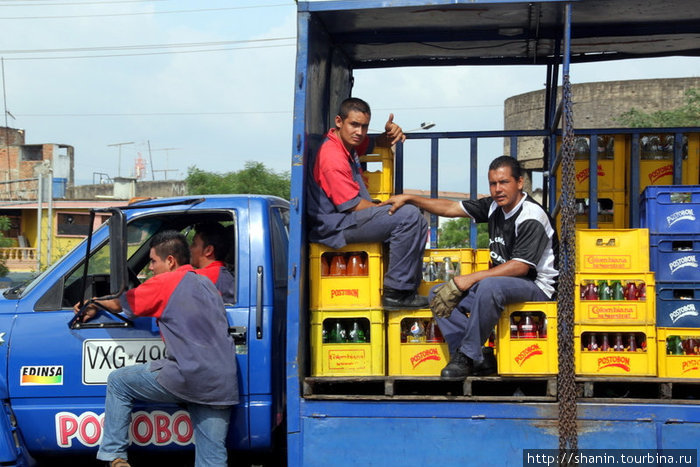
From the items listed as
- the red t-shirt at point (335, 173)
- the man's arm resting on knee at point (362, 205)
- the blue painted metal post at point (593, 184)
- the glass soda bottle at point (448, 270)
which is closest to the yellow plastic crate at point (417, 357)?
the glass soda bottle at point (448, 270)

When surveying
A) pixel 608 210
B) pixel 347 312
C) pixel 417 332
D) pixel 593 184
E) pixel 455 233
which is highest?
pixel 455 233

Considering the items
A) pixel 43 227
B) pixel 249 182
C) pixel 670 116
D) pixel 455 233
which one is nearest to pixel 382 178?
pixel 670 116

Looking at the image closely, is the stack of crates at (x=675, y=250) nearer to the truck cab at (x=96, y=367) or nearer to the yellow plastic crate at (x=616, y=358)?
the yellow plastic crate at (x=616, y=358)

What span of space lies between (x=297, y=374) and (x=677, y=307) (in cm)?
242

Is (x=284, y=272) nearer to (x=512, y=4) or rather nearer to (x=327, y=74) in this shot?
(x=327, y=74)

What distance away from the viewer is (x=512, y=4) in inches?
176

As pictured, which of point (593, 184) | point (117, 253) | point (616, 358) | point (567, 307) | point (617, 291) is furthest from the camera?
point (593, 184)

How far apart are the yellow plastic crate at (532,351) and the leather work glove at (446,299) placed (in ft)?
1.05

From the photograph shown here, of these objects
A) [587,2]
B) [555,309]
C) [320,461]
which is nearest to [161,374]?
[320,461]

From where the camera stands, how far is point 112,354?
4355 millimetres

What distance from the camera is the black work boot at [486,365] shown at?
4281 millimetres

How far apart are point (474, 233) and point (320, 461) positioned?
97.4 inches

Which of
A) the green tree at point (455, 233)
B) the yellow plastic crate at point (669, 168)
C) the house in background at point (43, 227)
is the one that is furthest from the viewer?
the house in background at point (43, 227)

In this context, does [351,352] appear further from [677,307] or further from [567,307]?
[677,307]
